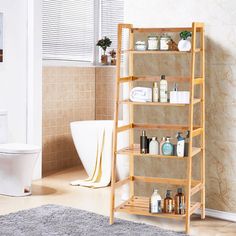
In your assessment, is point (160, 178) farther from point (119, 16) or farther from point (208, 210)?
point (119, 16)

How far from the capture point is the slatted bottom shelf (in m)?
4.81

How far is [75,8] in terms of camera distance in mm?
7719

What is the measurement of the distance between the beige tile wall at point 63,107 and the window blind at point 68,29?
23 cm

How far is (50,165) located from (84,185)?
3.28 feet

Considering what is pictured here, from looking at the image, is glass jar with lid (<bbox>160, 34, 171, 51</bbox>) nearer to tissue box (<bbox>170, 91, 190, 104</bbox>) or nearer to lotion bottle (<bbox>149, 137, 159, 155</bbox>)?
tissue box (<bbox>170, 91, 190, 104</bbox>)

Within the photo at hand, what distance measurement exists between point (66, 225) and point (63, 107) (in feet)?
9.25

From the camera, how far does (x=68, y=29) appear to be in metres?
7.66

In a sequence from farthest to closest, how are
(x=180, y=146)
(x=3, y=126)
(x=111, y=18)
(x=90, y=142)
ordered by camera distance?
(x=111, y=18) < (x=90, y=142) < (x=3, y=126) < (x=180, y=146)

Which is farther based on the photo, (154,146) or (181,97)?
(154,146)

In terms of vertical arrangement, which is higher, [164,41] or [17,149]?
[164,41]

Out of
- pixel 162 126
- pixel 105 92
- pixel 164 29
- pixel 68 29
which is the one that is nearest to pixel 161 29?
pixel 164 29

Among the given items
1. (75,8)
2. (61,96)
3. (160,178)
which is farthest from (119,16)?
(160,178)

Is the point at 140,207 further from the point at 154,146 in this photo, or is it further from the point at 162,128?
the point at 162,128

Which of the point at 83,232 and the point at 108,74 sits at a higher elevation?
the point at 108,74
